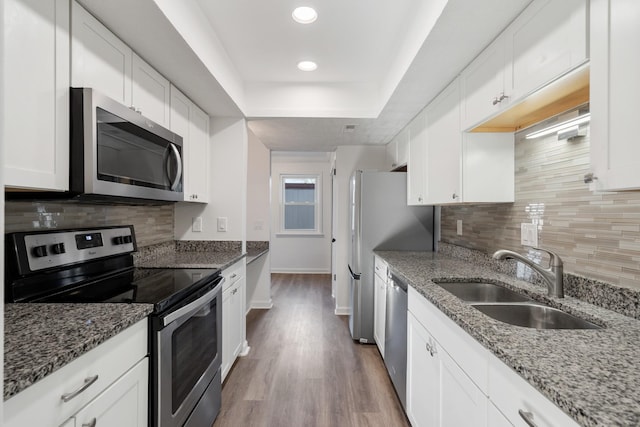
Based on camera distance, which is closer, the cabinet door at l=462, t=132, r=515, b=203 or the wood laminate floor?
the cabinet door at l=462, t=132, r=515, b=203

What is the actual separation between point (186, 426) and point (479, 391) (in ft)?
4.18

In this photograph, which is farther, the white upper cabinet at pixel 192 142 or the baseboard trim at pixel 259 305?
the baseboard trim at pixel 259 305

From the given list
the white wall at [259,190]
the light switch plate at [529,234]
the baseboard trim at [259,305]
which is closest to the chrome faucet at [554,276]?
the light switch plate at [529,234]

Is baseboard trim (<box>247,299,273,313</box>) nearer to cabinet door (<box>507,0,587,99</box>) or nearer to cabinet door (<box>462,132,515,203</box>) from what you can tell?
cabinet door (<box>462,132,515,203</box>)

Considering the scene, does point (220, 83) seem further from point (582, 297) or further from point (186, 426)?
point (582, 297)

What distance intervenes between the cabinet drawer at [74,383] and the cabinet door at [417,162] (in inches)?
81.3

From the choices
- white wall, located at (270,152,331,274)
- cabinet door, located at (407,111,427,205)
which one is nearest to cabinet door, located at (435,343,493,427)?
cabinet door, located at (407,111,427,205)

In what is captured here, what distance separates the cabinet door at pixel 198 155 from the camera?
2283mm

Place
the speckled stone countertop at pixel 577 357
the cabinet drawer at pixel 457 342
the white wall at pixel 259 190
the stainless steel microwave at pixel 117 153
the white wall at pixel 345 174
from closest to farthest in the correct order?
the speckled stone countertop at pixel 577 357
the cabinet drawer at pixel 457 342
the stainless steel microwave at pixel 117 153
the white wall at pixel 345 174
the white wall at pixel 259 190

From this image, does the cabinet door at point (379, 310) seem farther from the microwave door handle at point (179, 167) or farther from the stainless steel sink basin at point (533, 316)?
the microwave door handle at point (179, 167)

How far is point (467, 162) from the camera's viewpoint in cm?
174

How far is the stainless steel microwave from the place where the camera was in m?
1.20

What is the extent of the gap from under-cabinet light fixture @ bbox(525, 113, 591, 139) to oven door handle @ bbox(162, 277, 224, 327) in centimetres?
191

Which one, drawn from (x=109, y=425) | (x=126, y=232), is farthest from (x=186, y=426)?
(x=126, y=232)
